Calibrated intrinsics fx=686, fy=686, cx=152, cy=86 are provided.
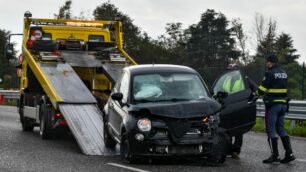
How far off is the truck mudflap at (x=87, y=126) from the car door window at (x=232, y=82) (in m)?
2.28

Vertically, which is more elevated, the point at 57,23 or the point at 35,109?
the point at 57,23

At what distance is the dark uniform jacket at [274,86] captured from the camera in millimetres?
11383

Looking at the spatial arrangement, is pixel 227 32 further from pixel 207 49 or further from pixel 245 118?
pixel 245 118

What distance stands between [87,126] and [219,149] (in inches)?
149

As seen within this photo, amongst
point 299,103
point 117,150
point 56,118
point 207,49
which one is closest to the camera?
point 117,150

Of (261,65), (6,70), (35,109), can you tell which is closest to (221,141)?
(35,109)

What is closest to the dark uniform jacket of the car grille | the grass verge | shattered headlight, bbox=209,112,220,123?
shattered headlight, bbox=209,112,220,123

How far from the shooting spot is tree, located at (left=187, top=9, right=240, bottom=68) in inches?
3179

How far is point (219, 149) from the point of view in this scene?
10617 mm

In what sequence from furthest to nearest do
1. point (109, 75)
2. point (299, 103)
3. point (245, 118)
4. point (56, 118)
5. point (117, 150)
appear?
point (299, 103) < point (109, 75) < point (56, 118) < point (117, 150) < point (245, 118)

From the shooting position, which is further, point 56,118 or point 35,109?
point 35,109

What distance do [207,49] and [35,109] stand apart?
65.7 metres

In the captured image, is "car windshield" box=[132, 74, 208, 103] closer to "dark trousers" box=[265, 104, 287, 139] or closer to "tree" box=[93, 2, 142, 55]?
"dark trousers" box=[265, 104, 287, 139]

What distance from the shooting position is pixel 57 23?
18.8 meters
